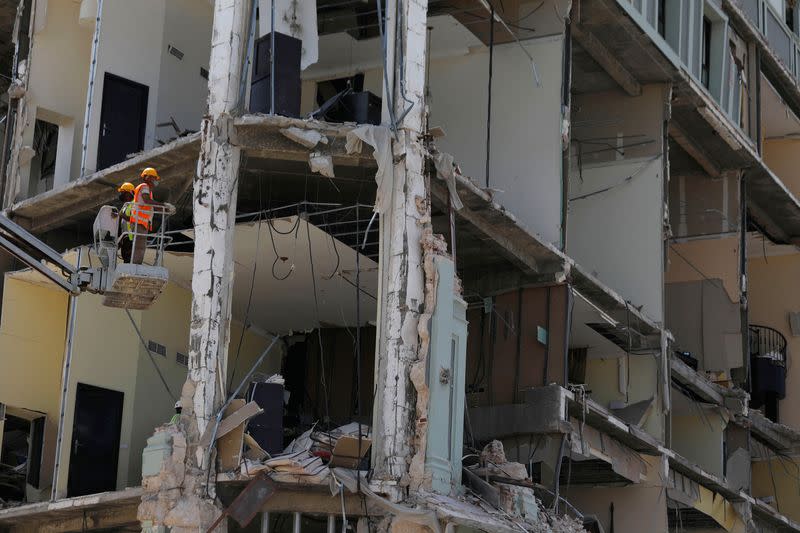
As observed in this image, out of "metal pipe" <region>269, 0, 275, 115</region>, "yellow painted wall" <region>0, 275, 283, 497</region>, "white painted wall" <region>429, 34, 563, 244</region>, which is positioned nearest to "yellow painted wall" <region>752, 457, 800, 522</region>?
"white painted wall" <region>429, 34, 563, 244</region>

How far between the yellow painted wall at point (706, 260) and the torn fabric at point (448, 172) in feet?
49.2

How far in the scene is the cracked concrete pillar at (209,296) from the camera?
73.7 feet

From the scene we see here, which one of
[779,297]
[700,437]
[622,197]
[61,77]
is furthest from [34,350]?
[779,297]

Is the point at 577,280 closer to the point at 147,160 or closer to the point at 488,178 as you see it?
the point at 488,178

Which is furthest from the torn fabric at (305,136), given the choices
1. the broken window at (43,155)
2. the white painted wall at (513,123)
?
the broken window at (43,155)

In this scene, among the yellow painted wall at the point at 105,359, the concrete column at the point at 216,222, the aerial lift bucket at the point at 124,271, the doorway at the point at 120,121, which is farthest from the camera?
the doorway at the point at 120,121

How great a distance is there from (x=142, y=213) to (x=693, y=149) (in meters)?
19.3

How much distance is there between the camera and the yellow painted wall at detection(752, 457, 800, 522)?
42.1m

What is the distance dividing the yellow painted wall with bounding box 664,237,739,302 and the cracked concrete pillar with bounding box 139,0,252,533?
58.7 ft

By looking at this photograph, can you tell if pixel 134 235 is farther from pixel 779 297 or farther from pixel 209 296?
pixel 779 297

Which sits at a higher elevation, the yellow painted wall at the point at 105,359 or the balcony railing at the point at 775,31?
the balcony railing at the point at 775,31

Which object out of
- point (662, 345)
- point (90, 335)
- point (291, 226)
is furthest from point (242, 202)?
point (662, 345)

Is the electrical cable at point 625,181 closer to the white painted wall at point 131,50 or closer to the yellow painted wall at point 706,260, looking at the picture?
the yellow painted wall at point 706,260

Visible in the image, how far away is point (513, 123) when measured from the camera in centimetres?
3038
